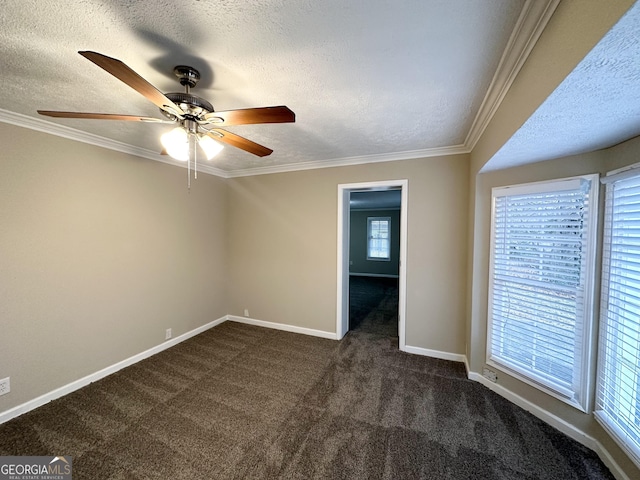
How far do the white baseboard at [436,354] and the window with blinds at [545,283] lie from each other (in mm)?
505

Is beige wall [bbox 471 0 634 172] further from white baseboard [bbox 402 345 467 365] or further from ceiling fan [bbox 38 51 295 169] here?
white baseboard [bbox 402 345 467 365]

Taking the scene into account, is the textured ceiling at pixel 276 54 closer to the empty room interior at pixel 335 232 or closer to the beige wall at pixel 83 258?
the empty room interior at pixel 335 232

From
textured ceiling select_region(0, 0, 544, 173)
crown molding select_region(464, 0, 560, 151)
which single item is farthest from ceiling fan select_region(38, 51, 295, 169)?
crown molding select_region(464, 0, 560, 151)

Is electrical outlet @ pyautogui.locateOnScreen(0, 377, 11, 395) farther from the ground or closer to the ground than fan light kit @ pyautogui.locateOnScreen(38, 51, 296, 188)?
closer to the ground

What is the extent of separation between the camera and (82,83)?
4.94 feet

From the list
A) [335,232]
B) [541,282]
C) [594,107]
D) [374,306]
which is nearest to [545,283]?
[541,282]

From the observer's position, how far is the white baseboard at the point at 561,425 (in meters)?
1.52

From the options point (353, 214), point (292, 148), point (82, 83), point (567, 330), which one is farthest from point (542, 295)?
point (353, 214)

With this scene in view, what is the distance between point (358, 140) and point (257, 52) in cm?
144

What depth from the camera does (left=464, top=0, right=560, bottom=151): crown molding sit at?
938 millimetres

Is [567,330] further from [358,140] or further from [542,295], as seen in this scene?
[358,140]

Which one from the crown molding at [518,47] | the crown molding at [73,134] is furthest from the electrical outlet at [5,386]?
the crown molding at [518,47]

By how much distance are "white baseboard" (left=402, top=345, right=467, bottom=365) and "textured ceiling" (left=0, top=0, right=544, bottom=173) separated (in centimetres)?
250

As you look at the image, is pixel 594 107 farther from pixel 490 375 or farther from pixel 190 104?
pixel 490 375
